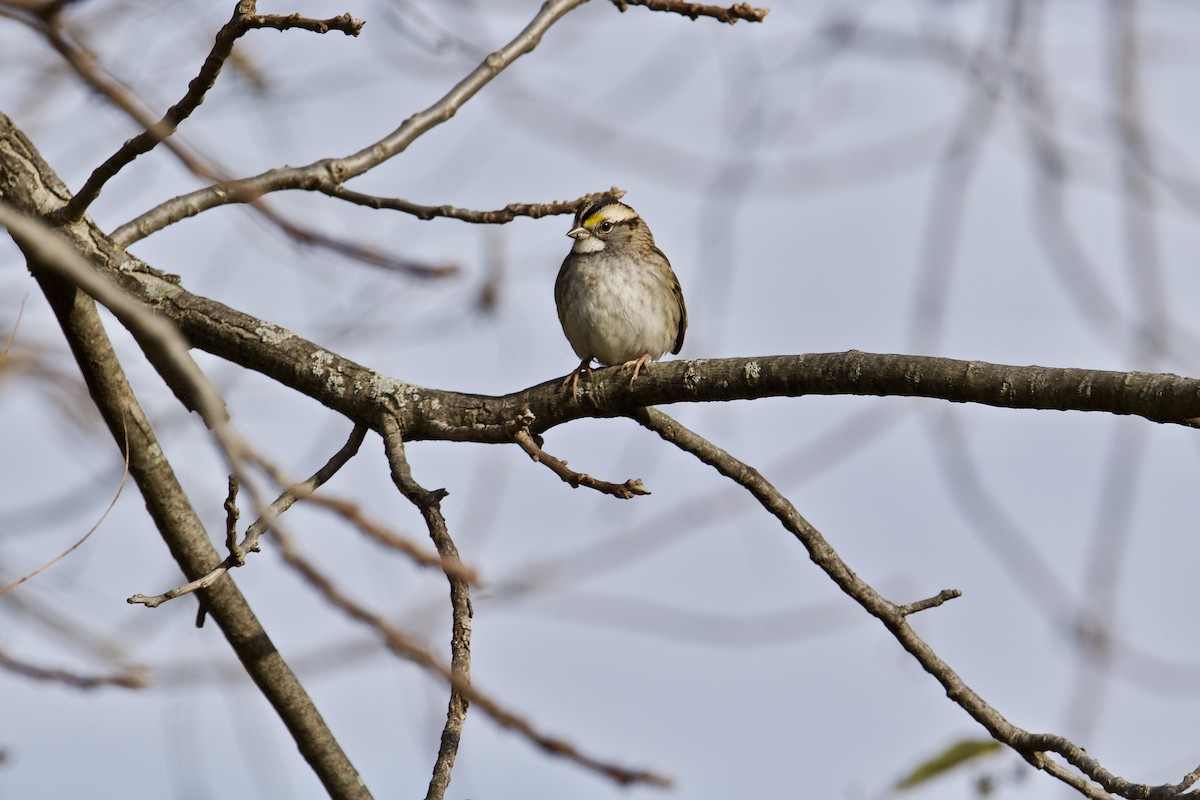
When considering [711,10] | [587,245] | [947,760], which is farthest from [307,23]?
[587,245]

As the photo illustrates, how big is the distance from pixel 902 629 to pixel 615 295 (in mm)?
2612

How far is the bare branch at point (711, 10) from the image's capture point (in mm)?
3834

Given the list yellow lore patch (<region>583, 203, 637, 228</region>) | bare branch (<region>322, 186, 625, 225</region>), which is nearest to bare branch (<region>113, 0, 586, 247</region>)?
bare branch (<region>322, 186, 625, 225</region>)

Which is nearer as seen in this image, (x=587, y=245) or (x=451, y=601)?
(x=451, y=601)

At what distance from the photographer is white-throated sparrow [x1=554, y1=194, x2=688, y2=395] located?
18.1 ft

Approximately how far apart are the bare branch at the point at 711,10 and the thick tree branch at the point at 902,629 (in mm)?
1190

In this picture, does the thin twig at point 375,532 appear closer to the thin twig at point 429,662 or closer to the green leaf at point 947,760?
the thin twig at point 429,662

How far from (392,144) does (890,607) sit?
1.93m

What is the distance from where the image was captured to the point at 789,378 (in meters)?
3.22

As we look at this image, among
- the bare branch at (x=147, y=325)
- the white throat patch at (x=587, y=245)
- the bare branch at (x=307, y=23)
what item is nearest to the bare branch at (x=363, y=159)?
the bare branch at (x=307, y=23)

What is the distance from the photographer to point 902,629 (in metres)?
3.35

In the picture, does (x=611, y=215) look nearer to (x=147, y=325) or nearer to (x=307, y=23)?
(x=307, y=23)

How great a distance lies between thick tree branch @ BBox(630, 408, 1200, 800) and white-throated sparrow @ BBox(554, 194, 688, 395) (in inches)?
62.2

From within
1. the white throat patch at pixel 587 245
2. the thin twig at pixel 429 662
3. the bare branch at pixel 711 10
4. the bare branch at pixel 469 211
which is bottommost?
the thin twig at pixel 429 662
